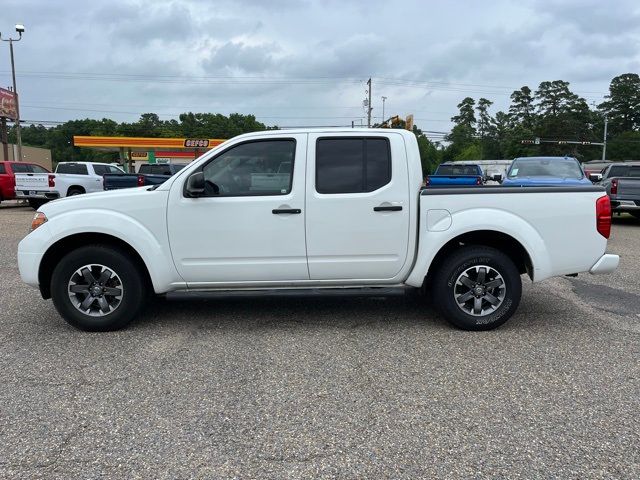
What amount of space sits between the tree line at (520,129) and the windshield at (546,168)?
6582 cm

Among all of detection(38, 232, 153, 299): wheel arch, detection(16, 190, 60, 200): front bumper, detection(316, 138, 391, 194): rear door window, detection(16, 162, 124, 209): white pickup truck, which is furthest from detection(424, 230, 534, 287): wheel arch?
detection(16, 162, 124, 209): white pickup truck

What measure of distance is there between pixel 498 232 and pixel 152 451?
356cm

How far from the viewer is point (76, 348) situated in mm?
4586

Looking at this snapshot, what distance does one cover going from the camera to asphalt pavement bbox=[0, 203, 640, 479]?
2.85 metres

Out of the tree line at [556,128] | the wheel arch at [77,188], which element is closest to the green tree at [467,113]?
the tree line at [556,128]

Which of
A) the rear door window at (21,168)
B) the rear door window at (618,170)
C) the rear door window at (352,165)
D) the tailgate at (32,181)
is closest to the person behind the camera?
the rear door window at (352,165)

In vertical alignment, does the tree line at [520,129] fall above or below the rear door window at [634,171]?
above

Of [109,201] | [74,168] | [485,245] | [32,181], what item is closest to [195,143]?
[74,168]

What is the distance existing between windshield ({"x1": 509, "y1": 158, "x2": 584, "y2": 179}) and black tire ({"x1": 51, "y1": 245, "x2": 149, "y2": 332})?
10.0 metres

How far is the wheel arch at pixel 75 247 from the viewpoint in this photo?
4.92 meters

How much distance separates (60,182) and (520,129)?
91082mm

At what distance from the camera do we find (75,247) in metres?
5.02

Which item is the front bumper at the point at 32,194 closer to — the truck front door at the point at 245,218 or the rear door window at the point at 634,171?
the truck front door at the point at 245,218

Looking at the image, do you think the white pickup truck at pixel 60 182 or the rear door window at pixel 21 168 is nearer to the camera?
the white pickup truck at pixel 60 182
